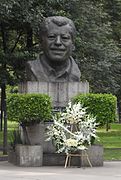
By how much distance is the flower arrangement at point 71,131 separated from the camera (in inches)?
552

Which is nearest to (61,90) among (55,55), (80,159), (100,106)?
(55,55)

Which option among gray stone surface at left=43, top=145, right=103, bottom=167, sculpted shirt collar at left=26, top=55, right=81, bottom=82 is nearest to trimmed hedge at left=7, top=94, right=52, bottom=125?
gray stone surface at left=43, top=145, right=103, bottom=167

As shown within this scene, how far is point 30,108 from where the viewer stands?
14.0 meters

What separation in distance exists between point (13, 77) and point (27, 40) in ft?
5.82

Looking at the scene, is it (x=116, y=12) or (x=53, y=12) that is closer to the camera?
(x=53, y=12)

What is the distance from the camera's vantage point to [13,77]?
21859mm

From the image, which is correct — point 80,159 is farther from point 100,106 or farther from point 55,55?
point 55,55

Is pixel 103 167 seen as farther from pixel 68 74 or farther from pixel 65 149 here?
pixel 68 74

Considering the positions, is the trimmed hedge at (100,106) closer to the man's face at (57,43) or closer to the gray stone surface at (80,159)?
the gray stone surface at (80,159)

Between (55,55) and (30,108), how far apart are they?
83.9 inches

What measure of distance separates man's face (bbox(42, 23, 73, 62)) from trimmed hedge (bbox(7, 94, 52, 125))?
168cm

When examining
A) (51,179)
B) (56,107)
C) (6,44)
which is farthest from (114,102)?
(6,44)

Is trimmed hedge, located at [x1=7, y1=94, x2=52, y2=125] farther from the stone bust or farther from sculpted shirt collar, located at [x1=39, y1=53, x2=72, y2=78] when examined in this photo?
sculpted shirt collar, located at [x1=39, y1=53, x2=72, y2=78]

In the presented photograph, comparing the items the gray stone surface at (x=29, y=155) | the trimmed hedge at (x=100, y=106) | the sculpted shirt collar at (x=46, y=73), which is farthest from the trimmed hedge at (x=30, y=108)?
the sculpted shirt collar at (x=46, y=73)
